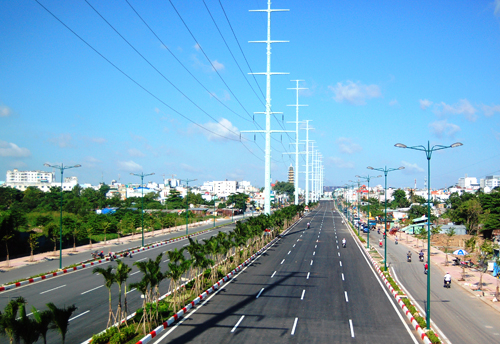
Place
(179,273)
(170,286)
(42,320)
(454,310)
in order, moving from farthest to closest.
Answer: (454,310), (170,286), (179,273), (42,320)

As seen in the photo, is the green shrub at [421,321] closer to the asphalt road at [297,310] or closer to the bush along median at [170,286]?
the asphalt road at [297,310]

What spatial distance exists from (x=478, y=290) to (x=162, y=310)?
2354 cm

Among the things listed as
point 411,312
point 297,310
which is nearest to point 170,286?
point 297,310

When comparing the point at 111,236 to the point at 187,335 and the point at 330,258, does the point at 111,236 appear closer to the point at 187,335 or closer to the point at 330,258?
the point at 330,258

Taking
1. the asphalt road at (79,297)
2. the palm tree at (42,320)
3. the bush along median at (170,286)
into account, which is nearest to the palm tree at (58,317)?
the palm tree at (42,320)

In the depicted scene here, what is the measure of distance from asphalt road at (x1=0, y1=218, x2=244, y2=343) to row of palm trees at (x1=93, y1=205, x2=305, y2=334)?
855 millimetres

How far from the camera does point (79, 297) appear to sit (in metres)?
25.4

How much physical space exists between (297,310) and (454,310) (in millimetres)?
9790

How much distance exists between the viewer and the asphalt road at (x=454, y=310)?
19.9m

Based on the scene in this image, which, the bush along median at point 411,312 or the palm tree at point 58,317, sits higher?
the palm tree at point 58,317

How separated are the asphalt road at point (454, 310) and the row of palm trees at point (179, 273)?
13719mm

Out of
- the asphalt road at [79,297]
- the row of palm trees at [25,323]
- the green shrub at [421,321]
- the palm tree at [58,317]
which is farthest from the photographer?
the green shrub at [421,321]

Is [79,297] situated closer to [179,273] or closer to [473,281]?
[179,273]

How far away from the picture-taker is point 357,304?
81.8ft
